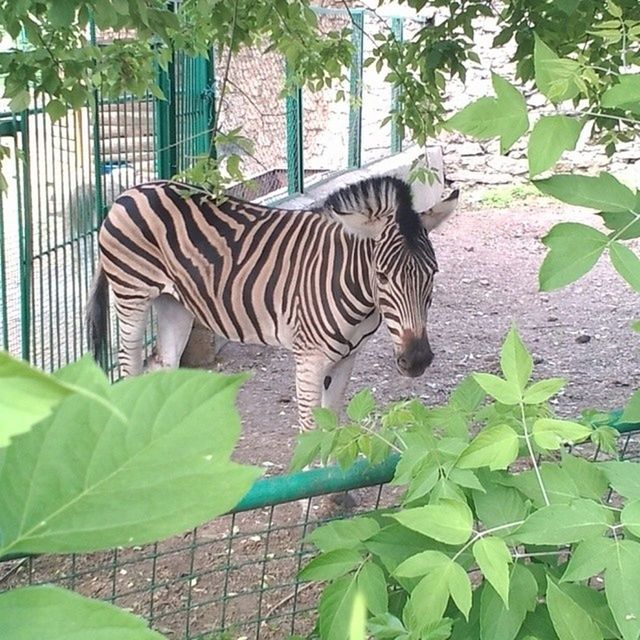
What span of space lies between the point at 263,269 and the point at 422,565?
322 cm

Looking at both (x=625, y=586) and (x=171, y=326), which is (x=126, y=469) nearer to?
(x=625, y=586)

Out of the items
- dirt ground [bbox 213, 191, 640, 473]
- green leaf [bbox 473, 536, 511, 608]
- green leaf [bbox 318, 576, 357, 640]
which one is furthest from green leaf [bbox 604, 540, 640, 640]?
dirt ground [bbox 213, 191, 640, 473]

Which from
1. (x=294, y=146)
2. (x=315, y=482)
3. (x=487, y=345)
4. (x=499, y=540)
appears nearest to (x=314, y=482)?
(x=315, y=482)

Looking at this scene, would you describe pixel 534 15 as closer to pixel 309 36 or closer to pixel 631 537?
pixel 309 36

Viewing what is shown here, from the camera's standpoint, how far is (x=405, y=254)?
3.71 metres

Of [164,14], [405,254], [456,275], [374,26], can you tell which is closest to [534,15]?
[405,254]

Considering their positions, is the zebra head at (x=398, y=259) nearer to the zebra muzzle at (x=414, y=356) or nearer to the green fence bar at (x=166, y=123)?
the zebra muzzle at (x=414, y=356)

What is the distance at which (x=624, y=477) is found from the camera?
1.14 metres

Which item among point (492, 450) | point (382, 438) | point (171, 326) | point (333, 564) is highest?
point (492, 450)

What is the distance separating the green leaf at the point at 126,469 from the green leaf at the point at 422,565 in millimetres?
775

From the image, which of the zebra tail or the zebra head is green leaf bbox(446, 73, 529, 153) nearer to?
the zebra head

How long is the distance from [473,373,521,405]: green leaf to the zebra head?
242 cm

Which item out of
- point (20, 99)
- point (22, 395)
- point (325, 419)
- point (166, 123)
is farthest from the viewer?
point (166, 123)

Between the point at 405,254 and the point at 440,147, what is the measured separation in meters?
7.75
